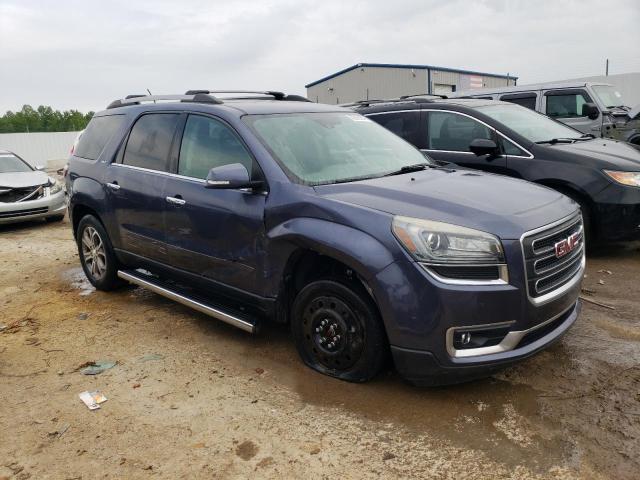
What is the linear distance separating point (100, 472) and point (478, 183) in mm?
2826

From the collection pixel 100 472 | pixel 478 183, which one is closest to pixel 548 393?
pixel 478 183

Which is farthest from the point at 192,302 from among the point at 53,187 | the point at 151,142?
the point at 53,187

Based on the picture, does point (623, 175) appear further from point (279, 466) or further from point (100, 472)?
point (100, 472)

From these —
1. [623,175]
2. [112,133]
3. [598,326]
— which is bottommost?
[598,326]

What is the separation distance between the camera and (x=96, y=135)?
5574 millimetres

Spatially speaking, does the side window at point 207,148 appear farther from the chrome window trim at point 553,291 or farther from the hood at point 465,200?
the chrome window trim at point 553,291

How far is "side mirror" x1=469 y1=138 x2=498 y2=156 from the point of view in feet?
19.4

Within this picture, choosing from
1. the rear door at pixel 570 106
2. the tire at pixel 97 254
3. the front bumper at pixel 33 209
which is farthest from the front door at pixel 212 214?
the rear door at pixel 570 106

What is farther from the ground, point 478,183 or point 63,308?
A: point 478,183

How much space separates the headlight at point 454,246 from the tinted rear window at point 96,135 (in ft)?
11.5

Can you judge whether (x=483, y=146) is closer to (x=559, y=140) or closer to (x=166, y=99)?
(x=559, y=140)

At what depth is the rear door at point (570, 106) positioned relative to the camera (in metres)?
9.78

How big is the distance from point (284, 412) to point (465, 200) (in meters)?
1.64

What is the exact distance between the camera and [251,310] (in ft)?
13.0
